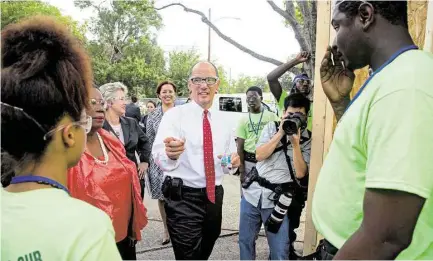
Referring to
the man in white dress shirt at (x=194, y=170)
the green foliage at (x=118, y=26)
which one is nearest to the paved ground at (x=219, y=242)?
the man in white dress shirt at (x=194, y=170)

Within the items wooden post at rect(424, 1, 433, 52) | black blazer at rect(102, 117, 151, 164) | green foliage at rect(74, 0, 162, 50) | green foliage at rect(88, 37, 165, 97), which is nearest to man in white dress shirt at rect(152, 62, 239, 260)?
black blazer at rect(102, 117, 151, 164)

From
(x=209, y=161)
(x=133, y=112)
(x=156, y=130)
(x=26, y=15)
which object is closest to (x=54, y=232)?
(x=26, y=15)

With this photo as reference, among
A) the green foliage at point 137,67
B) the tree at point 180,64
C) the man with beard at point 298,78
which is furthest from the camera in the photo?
the tree at point 180,64

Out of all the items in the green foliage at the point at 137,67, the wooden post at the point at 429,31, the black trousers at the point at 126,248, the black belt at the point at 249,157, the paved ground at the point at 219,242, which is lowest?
the paved ground at the point at 219,242

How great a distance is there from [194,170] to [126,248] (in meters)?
0.75

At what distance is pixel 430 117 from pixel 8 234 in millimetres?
1074

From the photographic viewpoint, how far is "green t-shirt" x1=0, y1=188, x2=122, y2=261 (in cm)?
97

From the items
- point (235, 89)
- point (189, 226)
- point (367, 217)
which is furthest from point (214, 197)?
point (235, 89)

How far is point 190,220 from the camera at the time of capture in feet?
10.5

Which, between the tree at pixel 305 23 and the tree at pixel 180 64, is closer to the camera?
the tree at pixel 305 23

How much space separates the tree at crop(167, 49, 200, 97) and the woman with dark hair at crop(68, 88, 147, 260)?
83.5 ft

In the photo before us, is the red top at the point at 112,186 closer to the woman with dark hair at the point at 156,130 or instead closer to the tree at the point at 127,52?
the woman with dark hair at the point at 156,130

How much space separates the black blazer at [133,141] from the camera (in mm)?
4289

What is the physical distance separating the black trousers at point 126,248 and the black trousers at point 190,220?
332 millimetres
